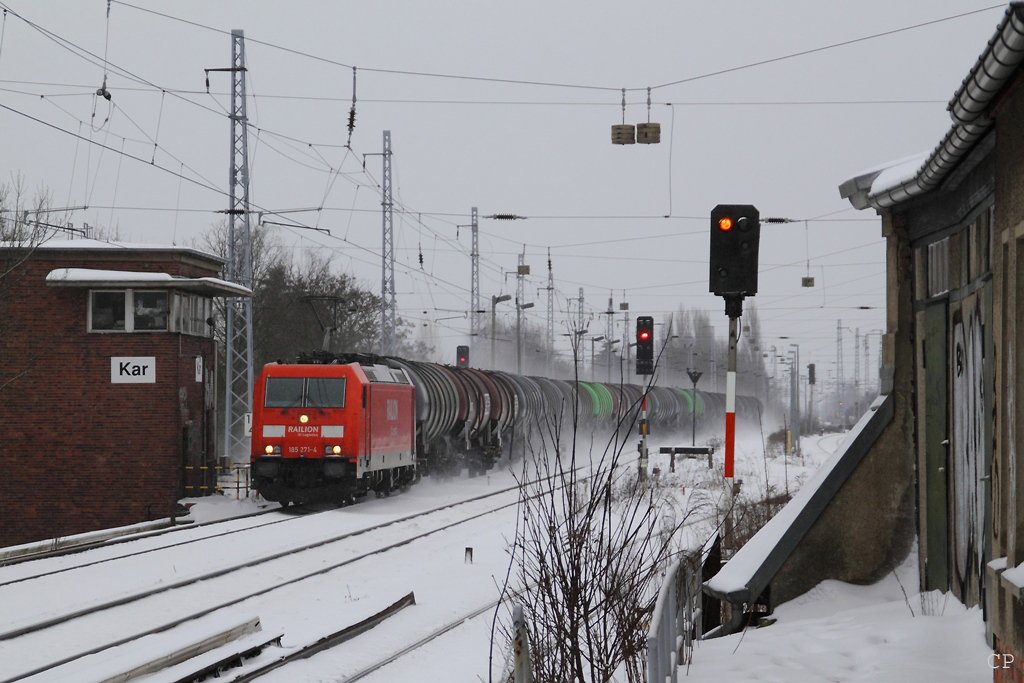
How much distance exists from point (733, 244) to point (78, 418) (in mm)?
16023

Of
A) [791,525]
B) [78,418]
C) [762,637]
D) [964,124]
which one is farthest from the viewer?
[78,418]

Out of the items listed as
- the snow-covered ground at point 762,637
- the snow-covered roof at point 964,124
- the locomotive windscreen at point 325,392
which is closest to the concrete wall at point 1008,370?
the snow-covered roof at point 964,124

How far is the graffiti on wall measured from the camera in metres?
7.64

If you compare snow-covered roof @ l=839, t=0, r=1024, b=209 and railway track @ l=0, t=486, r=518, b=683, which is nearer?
snow-covered roof @ l=839, t=0, r=1024, b=209

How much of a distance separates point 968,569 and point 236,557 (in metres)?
10.2

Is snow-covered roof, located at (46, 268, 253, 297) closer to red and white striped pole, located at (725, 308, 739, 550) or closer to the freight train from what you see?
the freight train

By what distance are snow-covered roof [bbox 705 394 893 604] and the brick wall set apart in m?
15.8

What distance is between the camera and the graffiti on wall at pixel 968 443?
7641mm

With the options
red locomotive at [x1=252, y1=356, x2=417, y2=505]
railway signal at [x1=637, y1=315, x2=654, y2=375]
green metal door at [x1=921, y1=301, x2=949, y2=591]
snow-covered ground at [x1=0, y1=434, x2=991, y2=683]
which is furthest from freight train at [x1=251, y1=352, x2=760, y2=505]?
green metal door at [x1=921, y1=301, x2=949, y2=591]

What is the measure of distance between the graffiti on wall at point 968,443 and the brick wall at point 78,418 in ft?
56.9

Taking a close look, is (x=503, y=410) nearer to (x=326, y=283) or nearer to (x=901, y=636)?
(x=326, y=283)

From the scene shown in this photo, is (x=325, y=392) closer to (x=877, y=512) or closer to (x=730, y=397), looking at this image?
(x=730, y=397)

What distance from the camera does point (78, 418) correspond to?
917 inches

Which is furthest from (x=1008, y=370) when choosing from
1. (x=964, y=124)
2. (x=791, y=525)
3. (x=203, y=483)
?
(x=203, y=483)
